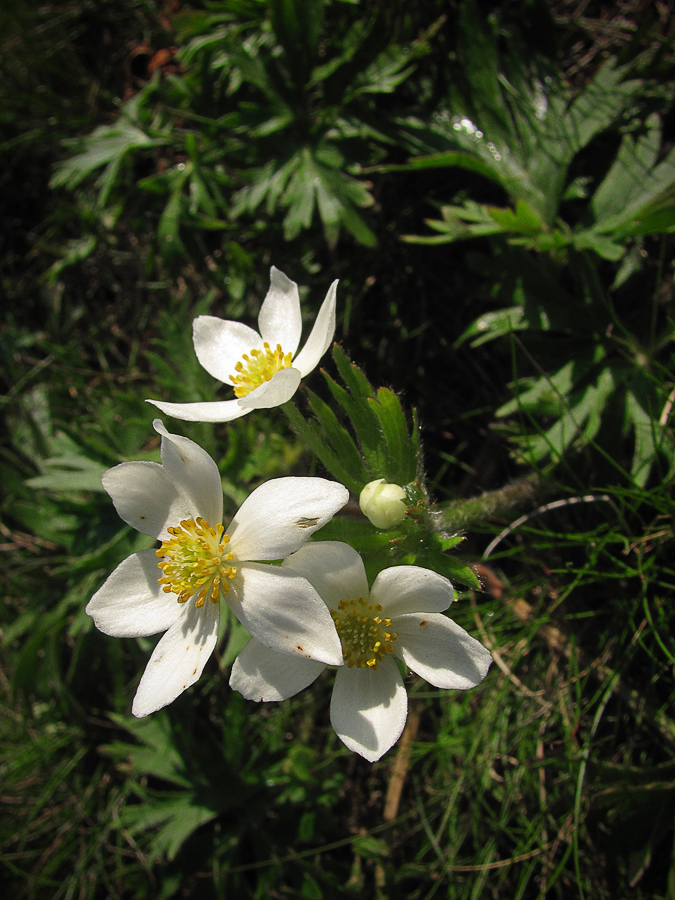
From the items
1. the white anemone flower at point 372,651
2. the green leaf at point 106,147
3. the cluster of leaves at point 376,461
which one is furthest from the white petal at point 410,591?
the green leaf at point 106,147

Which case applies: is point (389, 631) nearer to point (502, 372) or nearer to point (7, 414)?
point (502, 372)

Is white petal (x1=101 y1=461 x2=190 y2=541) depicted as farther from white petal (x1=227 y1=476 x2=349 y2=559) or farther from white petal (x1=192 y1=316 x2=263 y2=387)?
white petal (x1=192 y1=316 x2=263 y2=387)

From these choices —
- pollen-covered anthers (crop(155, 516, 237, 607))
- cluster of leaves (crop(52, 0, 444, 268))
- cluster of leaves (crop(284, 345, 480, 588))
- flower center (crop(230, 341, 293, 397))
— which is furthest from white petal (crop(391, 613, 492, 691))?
cluster of leaves (crop(52, 0, 444, 268))

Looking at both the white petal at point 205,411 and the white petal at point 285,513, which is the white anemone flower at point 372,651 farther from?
the white petal at point 205,411

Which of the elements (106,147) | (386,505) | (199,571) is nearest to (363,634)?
(386,505)

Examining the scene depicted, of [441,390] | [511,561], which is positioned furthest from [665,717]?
[441,390]

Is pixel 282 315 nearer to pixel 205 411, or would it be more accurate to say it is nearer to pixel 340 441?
pixel 205 411
